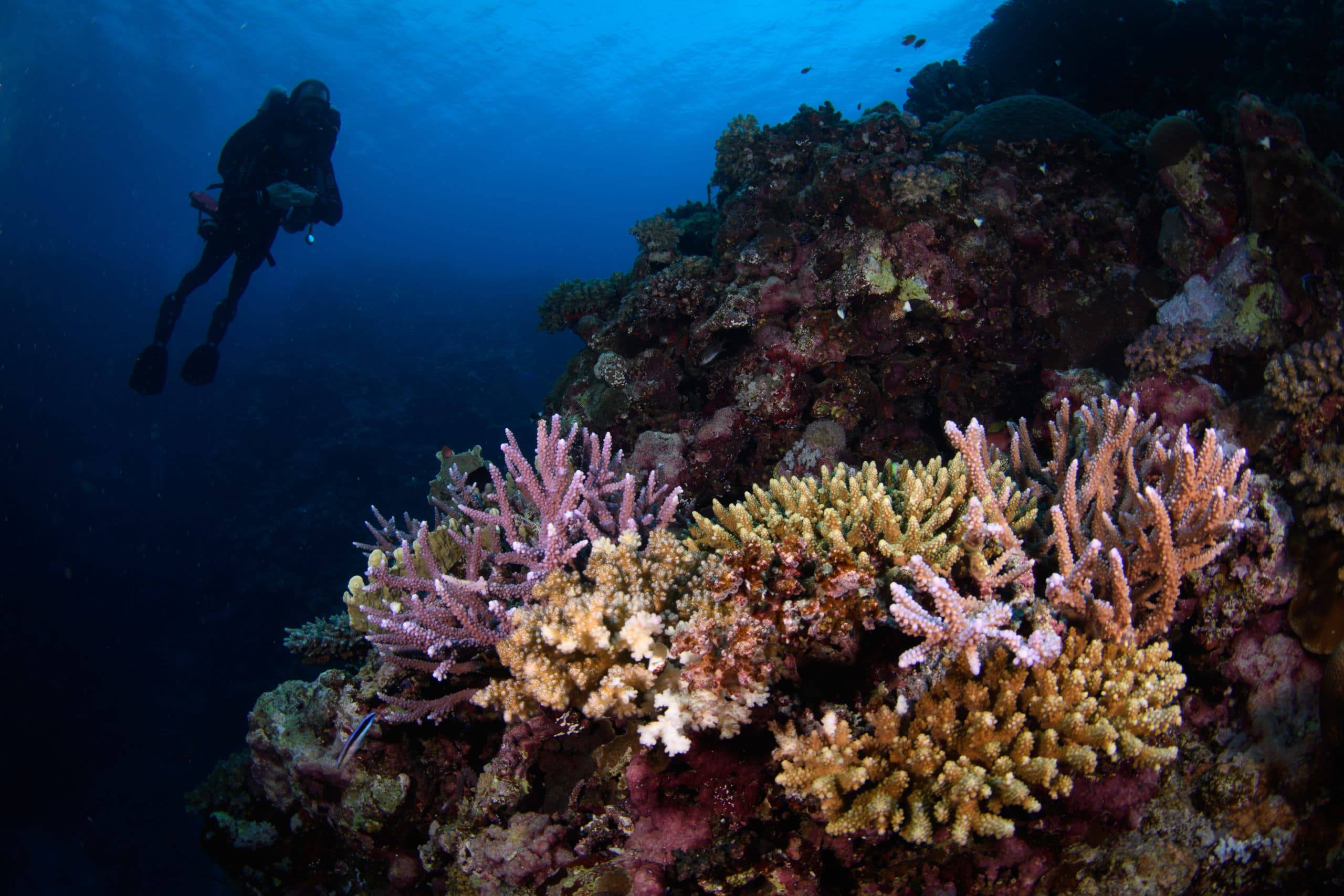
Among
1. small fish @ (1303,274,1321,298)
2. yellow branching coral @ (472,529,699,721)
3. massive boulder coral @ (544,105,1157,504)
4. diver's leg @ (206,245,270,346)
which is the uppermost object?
diver's leg @ (206,245,270,346)

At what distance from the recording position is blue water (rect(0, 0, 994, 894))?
1465 centimetres

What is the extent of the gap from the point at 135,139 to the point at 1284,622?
9088 centimetres

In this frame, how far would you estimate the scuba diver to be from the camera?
12484 millimetres

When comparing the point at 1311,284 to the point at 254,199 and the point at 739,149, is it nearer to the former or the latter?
the point at 739,149

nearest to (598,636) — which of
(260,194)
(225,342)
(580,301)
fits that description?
(580,301)

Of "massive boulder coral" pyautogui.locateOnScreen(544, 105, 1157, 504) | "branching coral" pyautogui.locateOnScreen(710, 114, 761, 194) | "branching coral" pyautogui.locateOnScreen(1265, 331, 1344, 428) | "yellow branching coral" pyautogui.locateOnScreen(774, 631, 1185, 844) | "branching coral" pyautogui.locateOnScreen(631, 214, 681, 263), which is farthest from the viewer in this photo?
"branching coral" pyautogui.locateOnScreen(710, 114, 761, 194)

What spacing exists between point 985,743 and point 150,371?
1692 cm

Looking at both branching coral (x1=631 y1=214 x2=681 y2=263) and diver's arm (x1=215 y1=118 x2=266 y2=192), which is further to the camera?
diver's arm (x1=215 y1=118 x2=266 y2=192)

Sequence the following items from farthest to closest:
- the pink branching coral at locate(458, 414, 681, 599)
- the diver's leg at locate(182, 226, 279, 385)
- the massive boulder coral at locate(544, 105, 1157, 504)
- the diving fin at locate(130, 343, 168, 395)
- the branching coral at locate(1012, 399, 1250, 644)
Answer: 1. the diver's leg at locate(182, 226, 279, 385)
2. the diving fin at locate(130, 343, 168, 395)
3. the massive boulder coral at locate(544, 105, 1157, 504)
4. the pink branching coral at locate(458, 414, 681, 599)
5. the branching coral at locate(1012, 399, 1250, 644)

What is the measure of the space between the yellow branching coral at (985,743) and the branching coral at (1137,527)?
0.21 meters

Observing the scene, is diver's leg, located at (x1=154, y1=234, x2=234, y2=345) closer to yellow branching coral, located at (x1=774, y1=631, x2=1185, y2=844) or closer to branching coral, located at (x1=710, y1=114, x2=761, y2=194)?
branching coral, located at (x1=710, y1=114, x2=761, y2=194)

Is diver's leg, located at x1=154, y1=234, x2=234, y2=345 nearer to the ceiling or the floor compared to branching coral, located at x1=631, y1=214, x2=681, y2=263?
nearer to the ceiling

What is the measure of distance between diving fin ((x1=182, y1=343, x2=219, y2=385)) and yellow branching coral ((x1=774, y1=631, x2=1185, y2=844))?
15.2 metres

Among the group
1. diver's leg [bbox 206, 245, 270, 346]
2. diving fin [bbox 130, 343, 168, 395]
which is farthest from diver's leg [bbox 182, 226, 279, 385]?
diving fin [bbox 130, 343, 168, 395]
